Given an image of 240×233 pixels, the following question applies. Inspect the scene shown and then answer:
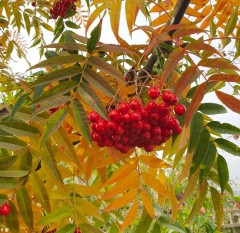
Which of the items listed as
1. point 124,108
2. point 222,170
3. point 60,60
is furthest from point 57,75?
point 222,170

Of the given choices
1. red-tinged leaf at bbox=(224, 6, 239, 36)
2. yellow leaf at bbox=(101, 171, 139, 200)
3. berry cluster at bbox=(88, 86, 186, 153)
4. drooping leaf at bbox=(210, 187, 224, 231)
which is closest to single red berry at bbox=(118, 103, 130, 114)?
berry cluster at bbox=(88, 86, 186, 153)

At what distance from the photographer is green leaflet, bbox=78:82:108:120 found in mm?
919

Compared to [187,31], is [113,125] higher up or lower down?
lower down

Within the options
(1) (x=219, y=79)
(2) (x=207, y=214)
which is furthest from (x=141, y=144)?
(2) (x=207, y=214)

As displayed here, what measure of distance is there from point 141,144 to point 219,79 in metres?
0.26

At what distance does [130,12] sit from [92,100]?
1.38 feet

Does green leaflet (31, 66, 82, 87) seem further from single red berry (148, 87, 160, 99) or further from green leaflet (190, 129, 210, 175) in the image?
green leaflet (190, 129, 210, 175)

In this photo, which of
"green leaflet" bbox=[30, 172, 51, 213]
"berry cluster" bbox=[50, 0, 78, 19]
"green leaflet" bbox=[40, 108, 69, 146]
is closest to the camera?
"green leaflet" bbox=[40, 108, 69, 146]

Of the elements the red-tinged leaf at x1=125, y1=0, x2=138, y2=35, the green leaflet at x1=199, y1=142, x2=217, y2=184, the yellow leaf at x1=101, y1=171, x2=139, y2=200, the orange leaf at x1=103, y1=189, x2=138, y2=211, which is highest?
the red-tinged leaf at x1=125, y1=0, x2=138, y2=35

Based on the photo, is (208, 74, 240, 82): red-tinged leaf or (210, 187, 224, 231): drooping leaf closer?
(208, 74, 240, 82): red-tinged leaf

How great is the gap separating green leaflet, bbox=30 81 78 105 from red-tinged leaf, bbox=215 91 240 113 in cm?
→ 36

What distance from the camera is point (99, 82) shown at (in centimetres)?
98

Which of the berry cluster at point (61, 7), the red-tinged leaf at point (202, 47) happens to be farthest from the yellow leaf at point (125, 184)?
the berry cluster at point (61, 7)

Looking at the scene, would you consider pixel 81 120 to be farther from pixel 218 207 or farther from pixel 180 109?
pixel 218 207
